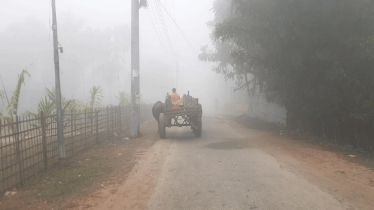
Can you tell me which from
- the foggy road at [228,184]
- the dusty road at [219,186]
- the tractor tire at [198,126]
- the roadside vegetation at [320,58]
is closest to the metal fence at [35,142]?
the dusty road at [219,186]

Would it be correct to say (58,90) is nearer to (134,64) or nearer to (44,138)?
(44,138)

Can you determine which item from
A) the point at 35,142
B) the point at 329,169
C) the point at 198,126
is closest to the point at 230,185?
the point at 329,169

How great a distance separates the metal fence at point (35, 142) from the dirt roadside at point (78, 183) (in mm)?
260

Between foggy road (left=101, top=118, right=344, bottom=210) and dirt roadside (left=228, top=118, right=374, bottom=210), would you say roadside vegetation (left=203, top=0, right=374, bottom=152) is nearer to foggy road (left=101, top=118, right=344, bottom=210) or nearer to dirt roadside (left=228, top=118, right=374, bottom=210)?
dirt roadside (left=228, top=118, right=374, bottom=210)

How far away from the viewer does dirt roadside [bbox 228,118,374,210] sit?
6.19 metres

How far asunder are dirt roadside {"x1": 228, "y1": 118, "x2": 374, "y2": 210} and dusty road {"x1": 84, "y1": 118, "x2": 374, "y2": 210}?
6 cm

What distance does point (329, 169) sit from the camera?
8.37m

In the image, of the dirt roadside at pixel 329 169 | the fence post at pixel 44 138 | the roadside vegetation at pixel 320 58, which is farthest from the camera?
the roadside vegetation at pixel 320 58

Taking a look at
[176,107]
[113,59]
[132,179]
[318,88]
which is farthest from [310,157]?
[113,59]

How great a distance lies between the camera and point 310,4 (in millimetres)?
11789

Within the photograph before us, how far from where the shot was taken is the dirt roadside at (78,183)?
5.94 metres

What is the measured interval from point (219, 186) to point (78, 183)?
119 inches

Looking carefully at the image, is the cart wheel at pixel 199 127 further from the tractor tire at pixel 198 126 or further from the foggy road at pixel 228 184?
the foggy road at pixel 228 184

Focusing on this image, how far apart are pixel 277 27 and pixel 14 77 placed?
34815mm
